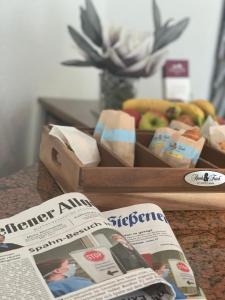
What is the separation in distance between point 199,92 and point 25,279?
2086 mm

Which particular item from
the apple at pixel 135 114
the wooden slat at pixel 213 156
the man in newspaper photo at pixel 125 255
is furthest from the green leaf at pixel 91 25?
the man in newspaper photo at pixel 125 255

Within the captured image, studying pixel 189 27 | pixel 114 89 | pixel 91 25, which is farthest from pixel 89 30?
pixel 189 27

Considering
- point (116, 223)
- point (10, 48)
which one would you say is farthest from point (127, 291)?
point (10, 48)

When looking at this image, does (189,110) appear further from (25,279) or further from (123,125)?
(25,279)

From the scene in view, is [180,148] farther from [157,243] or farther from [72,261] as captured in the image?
[72,261]

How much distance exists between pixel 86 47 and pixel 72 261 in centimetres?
132

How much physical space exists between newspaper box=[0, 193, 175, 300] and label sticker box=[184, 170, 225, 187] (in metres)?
0.21

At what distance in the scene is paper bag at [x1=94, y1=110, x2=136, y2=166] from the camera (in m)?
1.04

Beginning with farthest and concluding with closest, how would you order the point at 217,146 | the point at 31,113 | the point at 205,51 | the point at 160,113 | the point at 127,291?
the point at 205,51, the point at 31,113, the point at 160,113, the point at 217,146, the point at 127,291

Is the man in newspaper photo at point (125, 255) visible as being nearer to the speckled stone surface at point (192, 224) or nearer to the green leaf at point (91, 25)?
the speckled stone surface at point (192, 224)

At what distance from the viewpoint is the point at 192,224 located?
33.3 inches

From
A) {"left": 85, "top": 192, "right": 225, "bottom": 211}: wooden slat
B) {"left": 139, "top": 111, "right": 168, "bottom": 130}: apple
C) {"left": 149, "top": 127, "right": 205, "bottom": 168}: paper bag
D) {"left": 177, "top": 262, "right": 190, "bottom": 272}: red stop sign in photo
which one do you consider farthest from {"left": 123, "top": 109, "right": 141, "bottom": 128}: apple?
{"left": 177, "top": 262, "right": 190, "bottom": 272}: red stop sign in photo

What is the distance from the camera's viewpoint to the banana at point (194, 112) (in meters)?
1.48

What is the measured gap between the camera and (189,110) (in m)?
1.55
